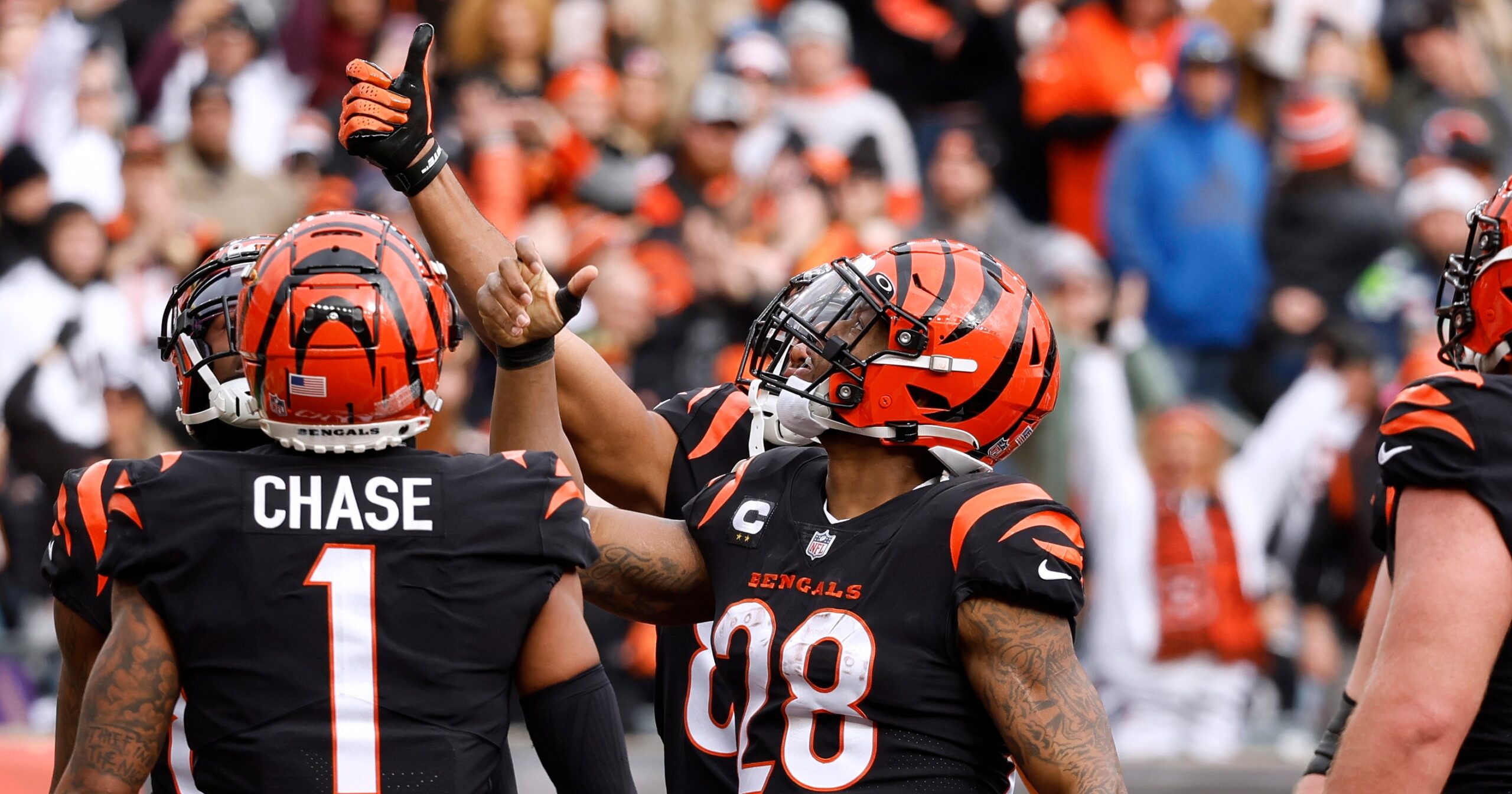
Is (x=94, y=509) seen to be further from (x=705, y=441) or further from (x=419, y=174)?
(x=705, y=441)

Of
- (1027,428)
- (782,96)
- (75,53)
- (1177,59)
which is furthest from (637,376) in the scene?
(1027,428)

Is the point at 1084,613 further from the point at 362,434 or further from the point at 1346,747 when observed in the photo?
the point at 362,434

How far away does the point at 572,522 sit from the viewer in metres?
2.75

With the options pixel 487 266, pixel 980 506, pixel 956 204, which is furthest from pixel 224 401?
pixel 956 204

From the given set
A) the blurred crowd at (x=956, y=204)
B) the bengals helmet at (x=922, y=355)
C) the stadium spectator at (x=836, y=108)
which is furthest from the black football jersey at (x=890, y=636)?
the stadium spectator at (x=836, y=108)

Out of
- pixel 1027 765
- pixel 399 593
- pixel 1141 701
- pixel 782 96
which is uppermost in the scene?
pixel 782 96

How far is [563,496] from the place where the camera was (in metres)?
2.76

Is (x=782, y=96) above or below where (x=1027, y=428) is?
above

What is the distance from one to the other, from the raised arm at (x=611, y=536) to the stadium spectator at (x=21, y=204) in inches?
230

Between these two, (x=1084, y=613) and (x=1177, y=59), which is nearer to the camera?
(x=1084, y=613)

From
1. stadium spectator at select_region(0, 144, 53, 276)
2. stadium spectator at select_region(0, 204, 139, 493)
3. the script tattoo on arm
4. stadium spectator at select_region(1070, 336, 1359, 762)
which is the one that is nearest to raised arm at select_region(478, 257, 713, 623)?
the script tattoo on arm

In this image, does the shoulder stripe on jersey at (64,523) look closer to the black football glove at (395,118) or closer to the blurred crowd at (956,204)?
the black football glove at (395,118)

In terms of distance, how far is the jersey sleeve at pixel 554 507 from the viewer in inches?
107

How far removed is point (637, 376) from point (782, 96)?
209 centimetres
